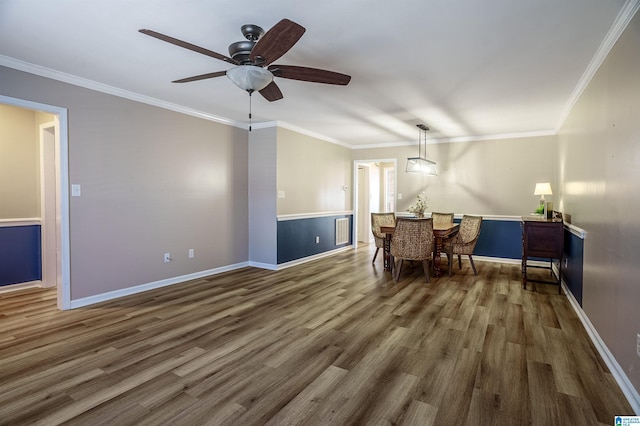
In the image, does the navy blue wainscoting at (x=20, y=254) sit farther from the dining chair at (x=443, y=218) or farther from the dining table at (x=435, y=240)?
the dining chair at (x=443, y=218)

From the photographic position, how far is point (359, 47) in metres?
2.56

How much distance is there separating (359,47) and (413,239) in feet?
8.78

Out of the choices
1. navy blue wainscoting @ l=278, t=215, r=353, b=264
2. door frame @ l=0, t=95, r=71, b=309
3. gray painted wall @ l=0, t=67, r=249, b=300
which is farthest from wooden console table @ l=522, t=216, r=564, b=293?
door frame @ l=0, t=95, r=71, b=309

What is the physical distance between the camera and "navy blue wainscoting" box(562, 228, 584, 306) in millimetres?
3289

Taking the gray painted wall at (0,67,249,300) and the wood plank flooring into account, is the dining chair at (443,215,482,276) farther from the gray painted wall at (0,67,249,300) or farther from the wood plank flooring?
the gray painted wall at (0,67,249,300)

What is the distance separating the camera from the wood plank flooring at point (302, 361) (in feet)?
5.88

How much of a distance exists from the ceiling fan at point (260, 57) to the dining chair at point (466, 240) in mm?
3574

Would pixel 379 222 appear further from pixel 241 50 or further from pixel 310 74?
pixel 241 50

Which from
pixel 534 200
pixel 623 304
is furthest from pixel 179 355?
pixel 534 200

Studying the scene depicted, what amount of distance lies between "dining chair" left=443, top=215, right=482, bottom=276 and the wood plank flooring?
44.4 inches

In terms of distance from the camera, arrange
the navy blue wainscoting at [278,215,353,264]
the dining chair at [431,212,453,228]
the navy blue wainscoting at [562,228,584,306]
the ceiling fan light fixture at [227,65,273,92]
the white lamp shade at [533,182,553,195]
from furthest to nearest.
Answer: the dining chair at [431,212,453,228] → the navy blue wainscoting at [278,215,353,264] → the white lamp shade at [533,182,553,195] → the navy blue wainscoting at [562,228,584,306] → the ceiling fan light fixture at [227,65,273,92]

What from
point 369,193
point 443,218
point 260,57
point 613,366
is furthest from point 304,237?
point 613,366

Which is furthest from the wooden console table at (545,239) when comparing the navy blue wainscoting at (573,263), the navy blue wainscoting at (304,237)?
the navy blue wainscoting at (304,237)

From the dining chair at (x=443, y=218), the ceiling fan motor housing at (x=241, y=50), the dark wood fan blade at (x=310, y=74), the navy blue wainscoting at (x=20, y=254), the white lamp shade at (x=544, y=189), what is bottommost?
the navy blue wainscoting at (x=20, y=254)
